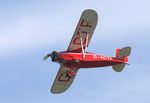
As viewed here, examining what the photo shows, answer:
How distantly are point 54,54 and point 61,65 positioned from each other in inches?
115

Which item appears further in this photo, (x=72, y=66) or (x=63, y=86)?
(x=63, y=86)

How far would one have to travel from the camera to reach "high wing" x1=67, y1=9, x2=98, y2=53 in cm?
5725

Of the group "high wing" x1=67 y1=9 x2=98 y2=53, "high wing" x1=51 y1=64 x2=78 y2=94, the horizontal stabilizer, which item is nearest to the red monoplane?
"high wing" x1=67 y1=9 x2=98 y2=53

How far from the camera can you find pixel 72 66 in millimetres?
57719

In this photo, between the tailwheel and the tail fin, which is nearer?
the tailwheel

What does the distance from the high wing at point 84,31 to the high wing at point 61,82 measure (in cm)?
360

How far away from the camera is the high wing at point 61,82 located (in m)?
62.3

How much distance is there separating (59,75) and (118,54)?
17.5 feet

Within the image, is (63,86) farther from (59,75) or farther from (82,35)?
(82,35)

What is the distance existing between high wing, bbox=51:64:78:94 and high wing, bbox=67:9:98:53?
11.8ft

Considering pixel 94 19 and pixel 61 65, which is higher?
pixel 94 19

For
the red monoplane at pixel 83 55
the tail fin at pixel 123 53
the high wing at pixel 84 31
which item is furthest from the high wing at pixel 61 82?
the tail fin at pixel 123 53

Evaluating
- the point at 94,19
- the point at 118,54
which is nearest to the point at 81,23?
the point at 94,19

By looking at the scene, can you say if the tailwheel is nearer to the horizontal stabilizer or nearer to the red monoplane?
the red monoplane
